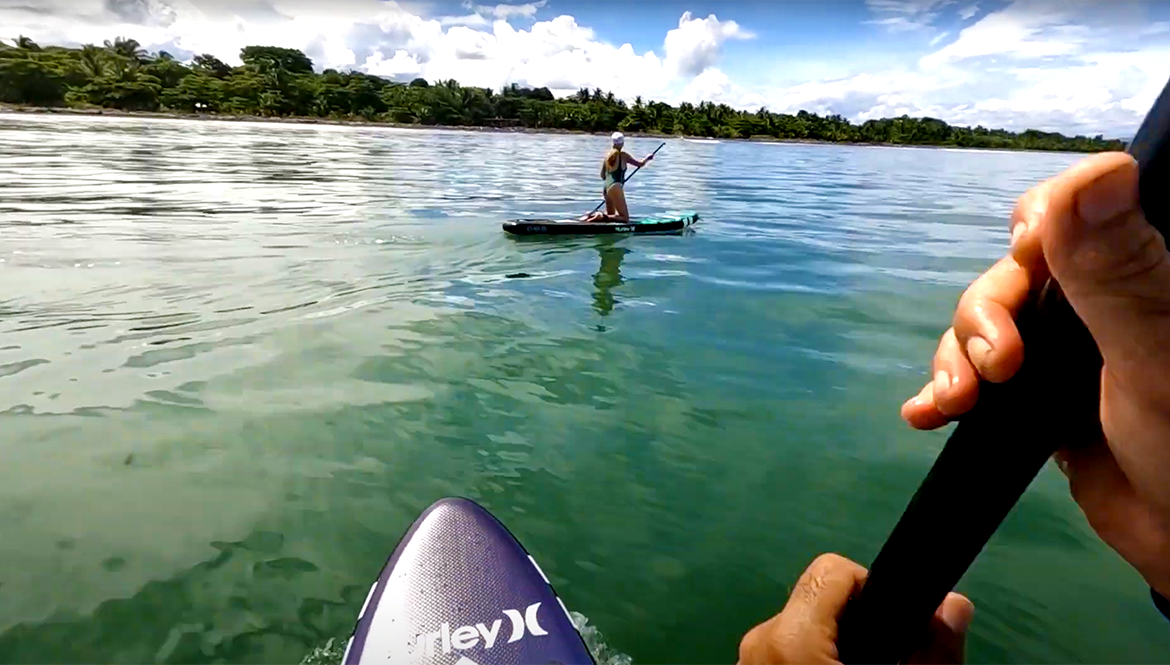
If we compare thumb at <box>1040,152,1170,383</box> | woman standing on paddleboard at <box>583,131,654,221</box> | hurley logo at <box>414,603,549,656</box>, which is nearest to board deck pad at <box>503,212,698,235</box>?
woman standing on paddleboard at <box>583,131,654,221</box>

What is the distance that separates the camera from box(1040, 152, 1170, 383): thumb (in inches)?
28.8

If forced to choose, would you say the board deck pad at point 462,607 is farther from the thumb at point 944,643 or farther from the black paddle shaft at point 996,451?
the black paddle shaft at point 996,451

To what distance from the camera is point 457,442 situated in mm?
5219

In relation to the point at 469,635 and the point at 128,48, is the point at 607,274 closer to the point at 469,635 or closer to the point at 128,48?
the point at 469,635

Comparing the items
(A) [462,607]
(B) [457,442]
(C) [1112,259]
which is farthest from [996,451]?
(B) [457,442]

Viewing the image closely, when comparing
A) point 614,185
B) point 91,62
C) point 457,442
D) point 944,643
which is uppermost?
point 91,62

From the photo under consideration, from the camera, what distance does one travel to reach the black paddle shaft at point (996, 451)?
82 centimetres

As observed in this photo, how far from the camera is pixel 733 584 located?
12.8 ft

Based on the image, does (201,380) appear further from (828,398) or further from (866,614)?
(866,614)

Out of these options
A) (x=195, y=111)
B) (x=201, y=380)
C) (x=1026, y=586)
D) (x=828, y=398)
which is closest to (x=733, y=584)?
(x=1026, y=586)

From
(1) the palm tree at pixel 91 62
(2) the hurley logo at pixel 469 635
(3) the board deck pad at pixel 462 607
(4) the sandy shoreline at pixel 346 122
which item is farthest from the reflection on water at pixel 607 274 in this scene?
(1) the palm tree at pixel 91 62

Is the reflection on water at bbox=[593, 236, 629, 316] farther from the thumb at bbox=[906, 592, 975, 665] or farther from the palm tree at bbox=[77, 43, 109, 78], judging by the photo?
the palm tree at bbox=[77, 43, 109, 78]

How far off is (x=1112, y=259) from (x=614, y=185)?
45.9 feet

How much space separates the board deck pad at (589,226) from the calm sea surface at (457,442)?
1.66 meters
